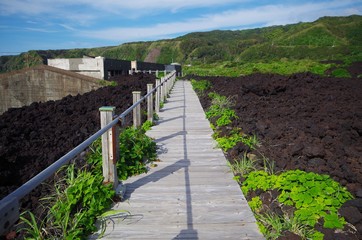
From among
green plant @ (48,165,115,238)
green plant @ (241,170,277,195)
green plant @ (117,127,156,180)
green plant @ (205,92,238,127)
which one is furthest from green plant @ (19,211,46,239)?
green plant @ (205,92,238,127)

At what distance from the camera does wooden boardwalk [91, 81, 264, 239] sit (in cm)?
318

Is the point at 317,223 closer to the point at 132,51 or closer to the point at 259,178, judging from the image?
the point at 259,178

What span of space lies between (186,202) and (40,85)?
83.0ft

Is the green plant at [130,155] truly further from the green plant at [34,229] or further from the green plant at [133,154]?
the green plant at [34,229]

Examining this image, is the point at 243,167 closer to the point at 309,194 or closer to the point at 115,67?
the point at 309,194

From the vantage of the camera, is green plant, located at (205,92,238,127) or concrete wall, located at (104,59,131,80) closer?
green plant, located at (205,92,238,127)

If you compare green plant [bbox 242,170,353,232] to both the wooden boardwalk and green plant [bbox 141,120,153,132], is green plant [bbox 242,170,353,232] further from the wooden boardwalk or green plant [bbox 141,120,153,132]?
green plant [bbox 141,120,153,132]

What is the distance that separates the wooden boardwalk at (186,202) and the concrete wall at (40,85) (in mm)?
19569

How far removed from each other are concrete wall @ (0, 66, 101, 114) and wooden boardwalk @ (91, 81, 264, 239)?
64.2 ft

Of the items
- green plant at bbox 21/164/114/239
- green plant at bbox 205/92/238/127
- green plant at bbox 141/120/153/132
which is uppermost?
green plant at bbox 205/92/238/127

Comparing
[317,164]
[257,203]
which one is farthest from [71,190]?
[317,164]

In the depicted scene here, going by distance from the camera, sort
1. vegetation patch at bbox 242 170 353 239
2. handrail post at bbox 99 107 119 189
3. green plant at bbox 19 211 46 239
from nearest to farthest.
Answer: green plant at bbox 19 211 46 239
vegetation patch at bbox 242 170 353 239
handrail post at bbox 99 107 119 189

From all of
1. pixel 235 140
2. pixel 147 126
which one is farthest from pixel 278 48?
pixel 235 140

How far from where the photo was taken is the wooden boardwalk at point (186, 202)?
318 centimetres
